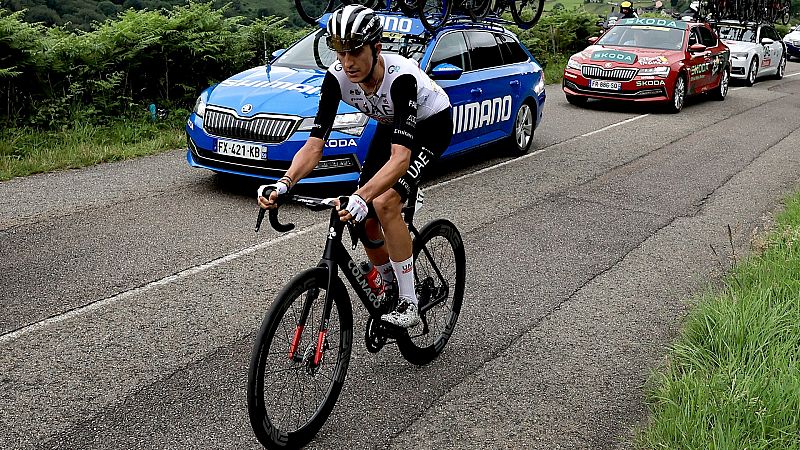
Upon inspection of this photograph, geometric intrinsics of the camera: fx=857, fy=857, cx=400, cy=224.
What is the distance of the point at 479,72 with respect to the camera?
34.4ft

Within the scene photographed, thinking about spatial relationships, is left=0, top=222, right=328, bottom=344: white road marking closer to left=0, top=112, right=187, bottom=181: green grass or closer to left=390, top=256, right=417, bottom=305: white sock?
left=390, top=256, right=417, bottom=305: white sock

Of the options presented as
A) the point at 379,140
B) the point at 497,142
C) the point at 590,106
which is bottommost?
the point at 590,106

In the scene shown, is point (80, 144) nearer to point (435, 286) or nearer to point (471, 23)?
point (471, 23)

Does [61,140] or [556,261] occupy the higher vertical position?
[556,261]

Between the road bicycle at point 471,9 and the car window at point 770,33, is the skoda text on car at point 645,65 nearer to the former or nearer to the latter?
the road bicycle at point 471,9

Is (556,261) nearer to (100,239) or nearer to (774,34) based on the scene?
(100,239)

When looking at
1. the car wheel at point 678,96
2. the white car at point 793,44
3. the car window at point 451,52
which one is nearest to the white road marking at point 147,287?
the car window at point 451,52

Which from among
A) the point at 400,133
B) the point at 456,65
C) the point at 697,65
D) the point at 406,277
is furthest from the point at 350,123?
the point at 697,65

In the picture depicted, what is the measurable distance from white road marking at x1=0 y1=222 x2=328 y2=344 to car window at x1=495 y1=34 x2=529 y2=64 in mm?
4668

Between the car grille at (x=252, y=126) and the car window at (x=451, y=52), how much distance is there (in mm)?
2210

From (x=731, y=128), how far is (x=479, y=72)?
276 inches

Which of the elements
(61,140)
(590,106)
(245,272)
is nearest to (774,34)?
(590,106)

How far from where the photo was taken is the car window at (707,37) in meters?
19.0

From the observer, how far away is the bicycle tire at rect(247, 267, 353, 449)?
3619 mm
